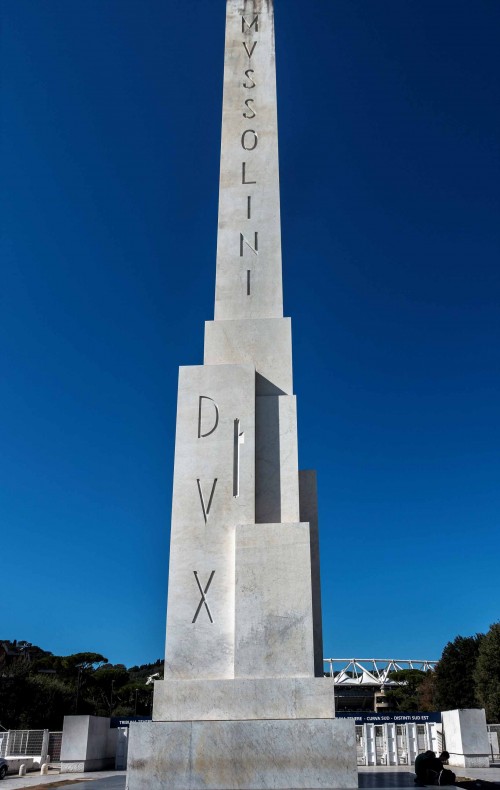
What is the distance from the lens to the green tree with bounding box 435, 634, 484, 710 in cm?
4909

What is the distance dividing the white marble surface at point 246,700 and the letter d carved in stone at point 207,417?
159 inches

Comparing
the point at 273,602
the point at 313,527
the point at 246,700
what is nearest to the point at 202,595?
the point at 273,602

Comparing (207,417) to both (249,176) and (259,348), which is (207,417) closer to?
(259,348)

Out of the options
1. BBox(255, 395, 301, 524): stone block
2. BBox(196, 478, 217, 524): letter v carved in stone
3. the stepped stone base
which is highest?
BBox(255, 395, 301, 524): stone block

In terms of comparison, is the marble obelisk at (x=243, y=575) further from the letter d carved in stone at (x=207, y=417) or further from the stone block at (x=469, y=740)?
the stone block at (x=469, y=740)

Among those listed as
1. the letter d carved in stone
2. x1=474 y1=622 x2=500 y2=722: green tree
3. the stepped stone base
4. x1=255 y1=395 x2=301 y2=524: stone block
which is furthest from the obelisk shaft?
x1=474 y1=622 x2=500 y2=722: green tree

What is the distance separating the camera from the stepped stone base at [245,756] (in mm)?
8898

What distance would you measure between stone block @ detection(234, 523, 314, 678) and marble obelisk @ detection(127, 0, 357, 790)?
16 mm

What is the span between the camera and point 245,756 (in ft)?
29.7

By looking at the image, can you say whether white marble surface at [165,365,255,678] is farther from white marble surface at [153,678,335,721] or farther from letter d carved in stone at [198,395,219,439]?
white marble surface at [153,678,335,721]

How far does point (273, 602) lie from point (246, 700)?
4.76ft

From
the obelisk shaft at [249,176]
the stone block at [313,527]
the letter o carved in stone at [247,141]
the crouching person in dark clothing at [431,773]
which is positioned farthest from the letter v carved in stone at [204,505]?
the letter o carved in stone at [247,141]

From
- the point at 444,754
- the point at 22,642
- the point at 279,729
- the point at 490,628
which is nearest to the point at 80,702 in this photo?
the point at 490,628

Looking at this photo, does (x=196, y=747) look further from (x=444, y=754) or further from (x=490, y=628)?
(x=490, y=628)
